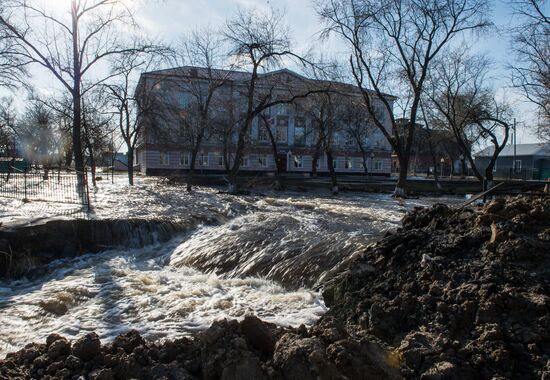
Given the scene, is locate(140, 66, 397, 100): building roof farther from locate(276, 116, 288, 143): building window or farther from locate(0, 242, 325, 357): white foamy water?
locate(276, 116, 288, 143): building window

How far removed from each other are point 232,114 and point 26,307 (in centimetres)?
3078

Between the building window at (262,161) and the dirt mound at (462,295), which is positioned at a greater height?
the building window at (262,161)

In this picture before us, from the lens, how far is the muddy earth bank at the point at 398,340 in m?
3.47

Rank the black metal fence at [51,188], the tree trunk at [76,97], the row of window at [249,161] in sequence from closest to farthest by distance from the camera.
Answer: the black metal fence at [51,188] → the tree trunk at [76,97] → the row of window at [249,161]

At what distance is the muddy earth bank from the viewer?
11.4 feet

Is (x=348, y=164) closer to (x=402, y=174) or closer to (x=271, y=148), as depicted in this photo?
(x=271, y=148)

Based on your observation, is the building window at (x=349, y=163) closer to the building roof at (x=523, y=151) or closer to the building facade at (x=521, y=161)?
the building facade at (x=521, y=161)

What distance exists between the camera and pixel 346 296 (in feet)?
18.3

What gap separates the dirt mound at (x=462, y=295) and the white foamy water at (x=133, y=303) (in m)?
1.03

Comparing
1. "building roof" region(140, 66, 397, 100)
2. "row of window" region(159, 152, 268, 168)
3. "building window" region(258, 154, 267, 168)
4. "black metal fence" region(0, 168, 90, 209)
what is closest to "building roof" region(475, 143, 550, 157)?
"building window" region(258, 154, 267, 168)

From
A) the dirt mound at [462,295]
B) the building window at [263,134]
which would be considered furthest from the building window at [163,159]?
the dirt mound at [462,295]

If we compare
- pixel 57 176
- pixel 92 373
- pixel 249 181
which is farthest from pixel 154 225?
pixel 249 181

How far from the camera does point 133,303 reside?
21.8ft

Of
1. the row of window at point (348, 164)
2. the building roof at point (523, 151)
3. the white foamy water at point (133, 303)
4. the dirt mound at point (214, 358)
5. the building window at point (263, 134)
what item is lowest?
the white foamy water at point (133, 303)
